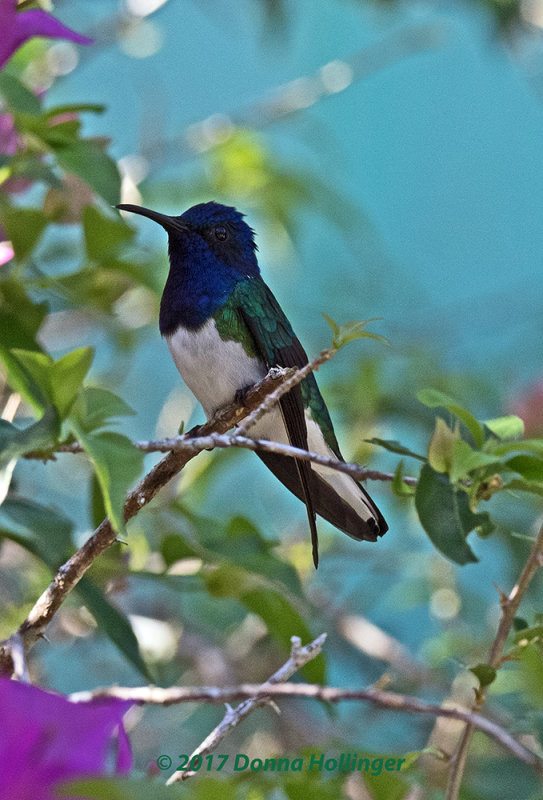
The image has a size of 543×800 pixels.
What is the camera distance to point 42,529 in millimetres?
771

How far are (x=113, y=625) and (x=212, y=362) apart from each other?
0.40 meters

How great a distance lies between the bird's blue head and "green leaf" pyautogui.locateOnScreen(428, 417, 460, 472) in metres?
0.50

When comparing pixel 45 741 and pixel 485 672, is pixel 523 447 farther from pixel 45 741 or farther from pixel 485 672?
pixel 45 741

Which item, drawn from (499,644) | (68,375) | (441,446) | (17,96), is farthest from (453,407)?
(17,96)

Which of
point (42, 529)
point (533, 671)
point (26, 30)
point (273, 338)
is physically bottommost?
point (533, 671)

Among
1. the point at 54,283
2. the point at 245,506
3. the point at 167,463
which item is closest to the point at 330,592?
the point at 245,506

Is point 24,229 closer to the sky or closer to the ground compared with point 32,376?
closer to the sky

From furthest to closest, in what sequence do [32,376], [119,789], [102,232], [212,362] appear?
[212,362]
[102,232]
[32,376]
[119,789]

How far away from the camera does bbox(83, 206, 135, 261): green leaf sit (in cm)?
97

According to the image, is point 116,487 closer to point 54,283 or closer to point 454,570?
point 54,283

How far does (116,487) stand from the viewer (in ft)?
1.81

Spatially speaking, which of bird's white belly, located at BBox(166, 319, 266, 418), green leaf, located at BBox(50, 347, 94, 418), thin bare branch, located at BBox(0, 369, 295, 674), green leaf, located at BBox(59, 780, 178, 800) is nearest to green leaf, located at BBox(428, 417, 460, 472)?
thin bare branch, located at BBox(0, 369, 295, 674)

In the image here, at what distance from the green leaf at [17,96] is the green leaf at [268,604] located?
1.63 feet

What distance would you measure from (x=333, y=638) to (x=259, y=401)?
48.8 inches
